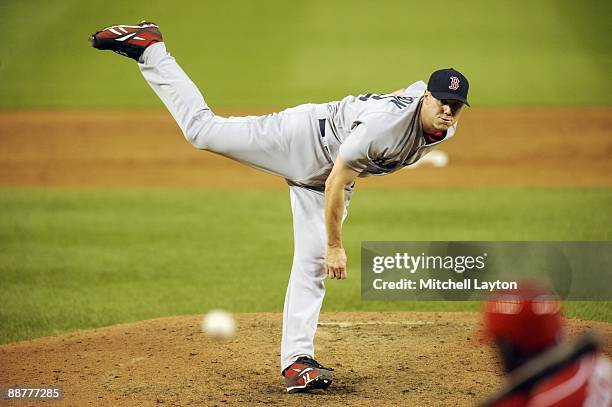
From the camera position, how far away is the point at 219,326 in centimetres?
600

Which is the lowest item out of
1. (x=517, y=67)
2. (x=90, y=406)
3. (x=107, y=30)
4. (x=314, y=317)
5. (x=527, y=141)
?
(x=90, y=406)

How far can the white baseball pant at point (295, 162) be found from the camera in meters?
4.83

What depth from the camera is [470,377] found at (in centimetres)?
498

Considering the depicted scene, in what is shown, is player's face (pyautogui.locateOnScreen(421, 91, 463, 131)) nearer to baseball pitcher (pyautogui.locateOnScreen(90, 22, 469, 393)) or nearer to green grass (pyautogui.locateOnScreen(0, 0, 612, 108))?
baseball pitcher (pyautogui.locateOnScreen(90, 22, 469, 393))

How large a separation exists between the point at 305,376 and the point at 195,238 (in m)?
4.26

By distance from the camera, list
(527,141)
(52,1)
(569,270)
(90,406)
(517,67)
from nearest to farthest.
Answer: (90,406), (569,270), (527,141), (517,67), (52,1)

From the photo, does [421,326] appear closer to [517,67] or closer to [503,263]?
Answer: [503,263]

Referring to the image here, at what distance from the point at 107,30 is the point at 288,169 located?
132 cm

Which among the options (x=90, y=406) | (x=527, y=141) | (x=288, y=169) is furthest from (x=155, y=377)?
(x=527, y=141)

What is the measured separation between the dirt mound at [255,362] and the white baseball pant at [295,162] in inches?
15.2

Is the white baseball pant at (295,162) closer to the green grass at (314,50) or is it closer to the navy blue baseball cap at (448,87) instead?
the navy blue baseball cap at (448,87)

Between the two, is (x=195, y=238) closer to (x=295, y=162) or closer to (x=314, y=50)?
(x=295, y=162)

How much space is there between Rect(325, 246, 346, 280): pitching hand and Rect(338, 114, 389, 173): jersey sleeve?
1.42 ft

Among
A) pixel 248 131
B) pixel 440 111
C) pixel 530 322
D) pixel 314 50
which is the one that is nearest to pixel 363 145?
pixel 440 111
